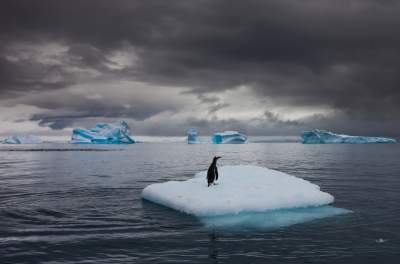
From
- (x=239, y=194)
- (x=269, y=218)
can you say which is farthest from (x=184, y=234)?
(x=239, y=194)

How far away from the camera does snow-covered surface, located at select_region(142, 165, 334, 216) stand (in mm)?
14867

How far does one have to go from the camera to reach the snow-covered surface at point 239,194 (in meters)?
14.9

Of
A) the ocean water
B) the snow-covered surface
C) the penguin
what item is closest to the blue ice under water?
the ocean water

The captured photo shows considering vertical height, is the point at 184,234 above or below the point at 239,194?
below

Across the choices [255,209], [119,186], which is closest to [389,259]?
[255,209]

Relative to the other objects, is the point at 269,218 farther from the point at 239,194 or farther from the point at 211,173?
the point at 211,173

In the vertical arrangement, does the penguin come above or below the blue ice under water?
above

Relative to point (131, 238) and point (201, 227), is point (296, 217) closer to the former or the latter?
point (201, 227)

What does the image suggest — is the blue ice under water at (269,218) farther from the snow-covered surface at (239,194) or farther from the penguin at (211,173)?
the penguin at (211,173)

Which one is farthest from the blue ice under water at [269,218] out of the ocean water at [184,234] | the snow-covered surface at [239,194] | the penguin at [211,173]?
the penguin at [211,173]

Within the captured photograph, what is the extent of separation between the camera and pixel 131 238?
11570 mm

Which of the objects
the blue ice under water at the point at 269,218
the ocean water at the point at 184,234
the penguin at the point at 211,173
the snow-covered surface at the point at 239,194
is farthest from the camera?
the penguin at the point at 211,173

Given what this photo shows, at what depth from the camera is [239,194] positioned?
15859 mm

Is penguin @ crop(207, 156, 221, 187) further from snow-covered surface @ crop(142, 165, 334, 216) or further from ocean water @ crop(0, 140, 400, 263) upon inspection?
ocean water @ crop(0, 140, 400, 263)
